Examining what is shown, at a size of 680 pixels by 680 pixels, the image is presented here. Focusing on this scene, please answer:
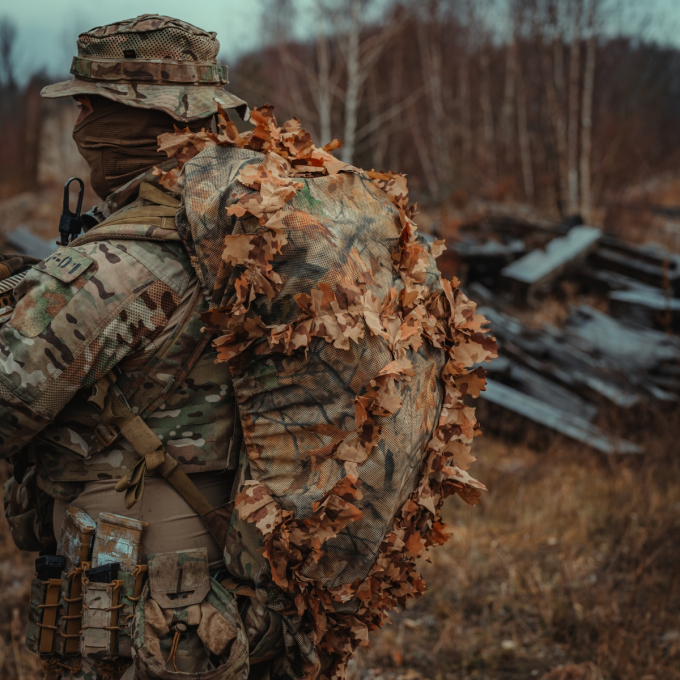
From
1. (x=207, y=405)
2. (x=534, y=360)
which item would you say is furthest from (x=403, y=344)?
(x=534, y=360)

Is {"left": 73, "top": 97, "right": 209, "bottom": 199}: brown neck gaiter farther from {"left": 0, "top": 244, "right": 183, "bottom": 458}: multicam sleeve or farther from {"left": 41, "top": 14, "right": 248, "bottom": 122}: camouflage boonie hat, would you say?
{"left": 0, "top": 244, "right": 183, "bottom": 458}: multicam sleeve

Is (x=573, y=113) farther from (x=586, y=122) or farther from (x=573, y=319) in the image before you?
(x=573, y=319)

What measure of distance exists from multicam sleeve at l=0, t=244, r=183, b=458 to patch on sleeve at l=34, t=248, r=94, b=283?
19mm

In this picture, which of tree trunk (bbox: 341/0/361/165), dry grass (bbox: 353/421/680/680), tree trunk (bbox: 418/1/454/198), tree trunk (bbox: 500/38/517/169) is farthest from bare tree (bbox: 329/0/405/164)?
dry grass (bbox: 353/421/680/680)

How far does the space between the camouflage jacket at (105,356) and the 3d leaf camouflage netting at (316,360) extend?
0.14 metres

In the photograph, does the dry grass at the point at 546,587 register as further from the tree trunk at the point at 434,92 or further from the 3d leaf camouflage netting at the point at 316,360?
the tree trunk at the point at 434,92

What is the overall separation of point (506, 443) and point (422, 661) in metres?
2.99

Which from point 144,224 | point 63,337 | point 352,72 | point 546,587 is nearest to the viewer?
point 63,337

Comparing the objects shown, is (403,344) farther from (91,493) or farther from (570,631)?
(570,631)

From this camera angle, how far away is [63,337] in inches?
69.2

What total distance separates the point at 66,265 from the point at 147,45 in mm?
806

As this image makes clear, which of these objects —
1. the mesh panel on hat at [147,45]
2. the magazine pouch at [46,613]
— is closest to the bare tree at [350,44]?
the mesh panel on hat at [147,45]

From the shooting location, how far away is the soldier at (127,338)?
1777mm

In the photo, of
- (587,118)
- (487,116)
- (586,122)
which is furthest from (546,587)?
(487,116)
